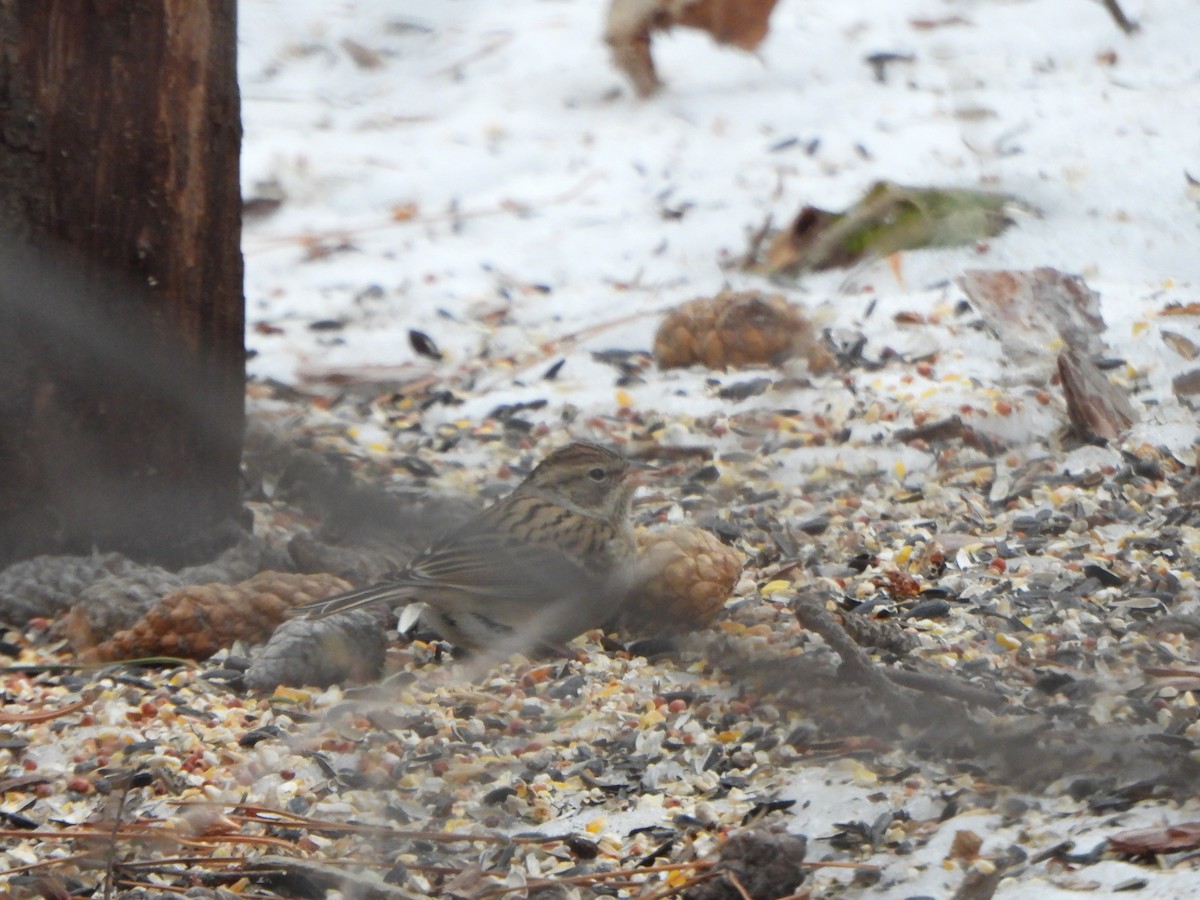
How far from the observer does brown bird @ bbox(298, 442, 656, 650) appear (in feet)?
12.5

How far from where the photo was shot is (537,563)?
415cm

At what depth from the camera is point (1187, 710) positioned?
3047 mm

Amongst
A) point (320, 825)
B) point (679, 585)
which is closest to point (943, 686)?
point (679, 585)

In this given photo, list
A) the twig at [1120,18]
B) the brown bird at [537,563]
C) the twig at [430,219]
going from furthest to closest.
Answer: the twig at [1120,18], the twig at [430,219], the brown bird at [537,563]

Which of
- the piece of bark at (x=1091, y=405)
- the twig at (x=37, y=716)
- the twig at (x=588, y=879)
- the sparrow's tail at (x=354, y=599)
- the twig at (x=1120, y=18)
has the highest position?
the twig at (x=1120, y=18)

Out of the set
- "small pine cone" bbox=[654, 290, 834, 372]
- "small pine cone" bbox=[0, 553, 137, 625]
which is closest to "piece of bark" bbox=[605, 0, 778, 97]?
"small pine cone" bbox=[654, 290, 834, 372]

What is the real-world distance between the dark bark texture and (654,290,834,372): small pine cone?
180cm

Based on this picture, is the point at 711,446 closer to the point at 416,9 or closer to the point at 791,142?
the point at 416,9

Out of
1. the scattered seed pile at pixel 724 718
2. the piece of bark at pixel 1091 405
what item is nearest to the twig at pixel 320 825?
the scattered seed pile at pixel 724 718

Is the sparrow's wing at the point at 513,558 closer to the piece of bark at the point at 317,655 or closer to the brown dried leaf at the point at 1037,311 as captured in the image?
the piece of bark at the point at 317,655

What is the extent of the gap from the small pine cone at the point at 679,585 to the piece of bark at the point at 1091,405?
1.27 meters

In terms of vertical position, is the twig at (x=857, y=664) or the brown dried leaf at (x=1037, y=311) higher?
the twig at (x=857, y=664)

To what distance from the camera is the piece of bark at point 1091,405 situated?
4625 mm

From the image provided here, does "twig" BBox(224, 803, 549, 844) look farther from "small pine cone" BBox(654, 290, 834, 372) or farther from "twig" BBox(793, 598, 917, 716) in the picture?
"small pine cone" BBox(654, 290, 834, 372)
